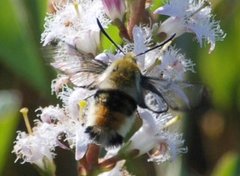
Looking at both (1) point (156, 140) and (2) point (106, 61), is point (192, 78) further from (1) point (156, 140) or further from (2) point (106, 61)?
(2) point (106, 61)

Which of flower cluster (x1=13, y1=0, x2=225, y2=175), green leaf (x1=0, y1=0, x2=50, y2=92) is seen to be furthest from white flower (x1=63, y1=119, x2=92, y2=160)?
green leaf (x1=0, y1=0, x2=50, y2=92)

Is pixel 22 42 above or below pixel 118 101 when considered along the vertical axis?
below

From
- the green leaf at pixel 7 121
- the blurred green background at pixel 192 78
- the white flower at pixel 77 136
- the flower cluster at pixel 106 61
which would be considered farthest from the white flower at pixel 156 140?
the blurred green background at pixel 192 78

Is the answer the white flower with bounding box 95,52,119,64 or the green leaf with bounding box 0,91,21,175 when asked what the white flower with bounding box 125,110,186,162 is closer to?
the white flower with bounding box 95,52,119,64

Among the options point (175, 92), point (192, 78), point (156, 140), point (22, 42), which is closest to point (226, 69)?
point (192, 78)

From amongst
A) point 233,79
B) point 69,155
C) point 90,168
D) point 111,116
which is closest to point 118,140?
point 111,116

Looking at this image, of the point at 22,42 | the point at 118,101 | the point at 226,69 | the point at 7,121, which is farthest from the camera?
the point at 226,69

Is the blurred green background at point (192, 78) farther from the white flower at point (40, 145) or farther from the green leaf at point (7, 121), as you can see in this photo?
the white flower at point (40, 145)
